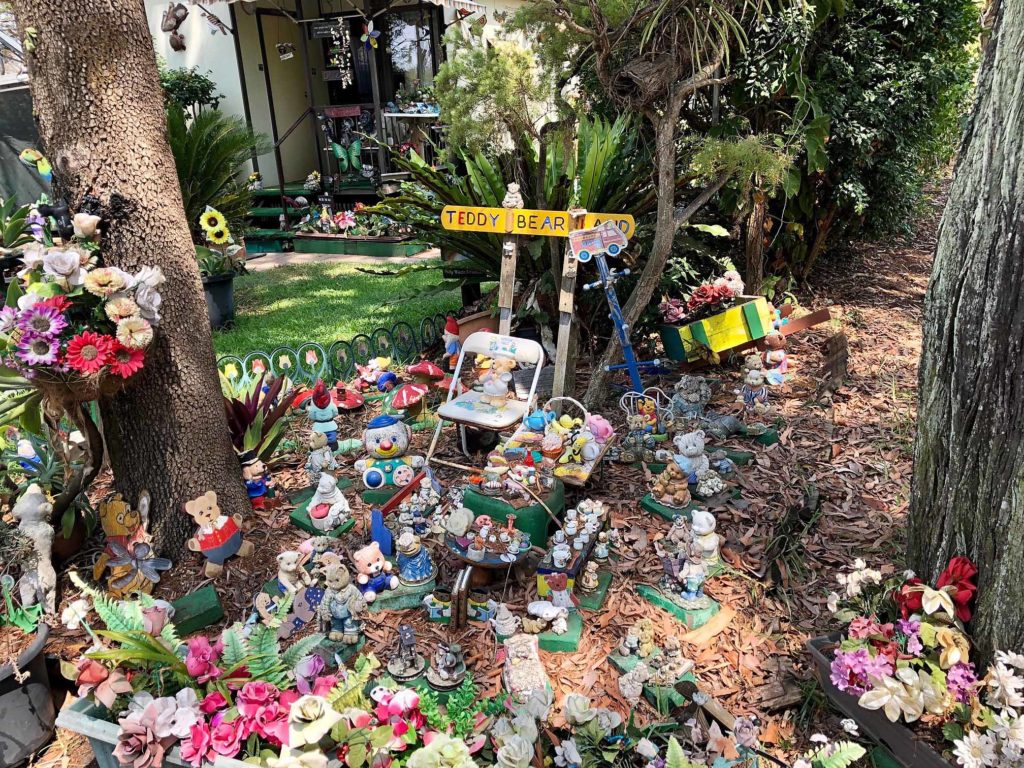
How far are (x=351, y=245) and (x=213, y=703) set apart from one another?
805 cm

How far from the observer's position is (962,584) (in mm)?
2102

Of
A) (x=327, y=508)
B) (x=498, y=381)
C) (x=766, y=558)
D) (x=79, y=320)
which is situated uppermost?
(x=79, y=320)

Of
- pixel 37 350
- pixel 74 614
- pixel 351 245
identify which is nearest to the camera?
pixel 74 614

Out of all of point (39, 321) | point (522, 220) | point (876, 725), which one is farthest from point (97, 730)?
point (522, 220)

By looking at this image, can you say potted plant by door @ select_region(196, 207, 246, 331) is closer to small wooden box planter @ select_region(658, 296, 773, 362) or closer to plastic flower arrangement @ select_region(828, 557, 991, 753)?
small wooden box planter @ select_region(658, 296, 773, 362)

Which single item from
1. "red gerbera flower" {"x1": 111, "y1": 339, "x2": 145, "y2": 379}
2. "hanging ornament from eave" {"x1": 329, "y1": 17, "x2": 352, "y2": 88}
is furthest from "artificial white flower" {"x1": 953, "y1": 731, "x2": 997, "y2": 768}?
"hanging ornament from eave" {"x1": 329, "y1": 17, "x2": 352, "y2": 88}

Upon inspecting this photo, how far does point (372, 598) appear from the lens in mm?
2725

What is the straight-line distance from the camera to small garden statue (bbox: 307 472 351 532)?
312 centimetres

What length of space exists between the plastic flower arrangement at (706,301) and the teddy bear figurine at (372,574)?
9.18 ft

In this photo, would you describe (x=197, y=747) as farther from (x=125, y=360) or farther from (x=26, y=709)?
(x=125, y=360)

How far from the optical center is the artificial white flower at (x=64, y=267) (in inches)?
101

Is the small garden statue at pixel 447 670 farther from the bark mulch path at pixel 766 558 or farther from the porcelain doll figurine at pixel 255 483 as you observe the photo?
the porcelain doll figurine at pixel 255 483

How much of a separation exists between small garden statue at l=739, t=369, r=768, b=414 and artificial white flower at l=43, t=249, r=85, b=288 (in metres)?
3.39

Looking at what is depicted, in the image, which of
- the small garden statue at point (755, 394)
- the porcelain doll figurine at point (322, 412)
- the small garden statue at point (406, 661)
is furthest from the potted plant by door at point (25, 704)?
the small garden statue at point (755, 394)
